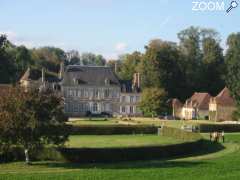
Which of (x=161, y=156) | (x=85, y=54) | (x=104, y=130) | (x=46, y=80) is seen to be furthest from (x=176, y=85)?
(x=85, y=54)

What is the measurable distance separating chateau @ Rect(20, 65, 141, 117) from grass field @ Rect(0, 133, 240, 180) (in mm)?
56304

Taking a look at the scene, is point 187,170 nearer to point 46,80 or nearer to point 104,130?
point 104,130

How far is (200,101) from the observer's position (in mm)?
83938

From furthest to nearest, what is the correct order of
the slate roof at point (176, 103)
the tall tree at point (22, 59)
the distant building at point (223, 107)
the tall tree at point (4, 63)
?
the tall tree at point (22, 59) < the slate roof at point (176, 103) < the distant building at point (223, 107) < the tall tree at point (4, 63)

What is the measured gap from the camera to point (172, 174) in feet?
88.0

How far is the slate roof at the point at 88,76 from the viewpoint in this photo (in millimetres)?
88938

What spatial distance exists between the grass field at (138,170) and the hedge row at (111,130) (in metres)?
19.9

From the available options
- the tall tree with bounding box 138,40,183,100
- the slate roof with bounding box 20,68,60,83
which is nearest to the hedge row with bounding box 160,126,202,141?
the tall tree with bounding box 138,40,183,100

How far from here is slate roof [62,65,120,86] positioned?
88.9 m

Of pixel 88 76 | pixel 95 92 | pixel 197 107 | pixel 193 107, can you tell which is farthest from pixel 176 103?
pixel 88 76

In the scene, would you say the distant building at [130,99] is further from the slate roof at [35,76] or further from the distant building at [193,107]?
the slate roof at [35,76]

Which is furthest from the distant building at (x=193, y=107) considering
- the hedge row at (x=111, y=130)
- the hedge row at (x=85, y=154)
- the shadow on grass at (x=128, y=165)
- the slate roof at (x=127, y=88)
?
the shadow on grass at (x=128, y=165)

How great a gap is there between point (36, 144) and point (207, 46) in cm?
6886

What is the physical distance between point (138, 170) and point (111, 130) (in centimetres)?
2557
